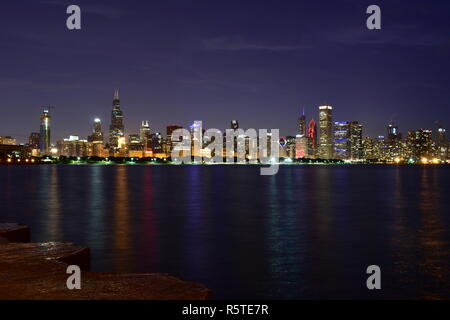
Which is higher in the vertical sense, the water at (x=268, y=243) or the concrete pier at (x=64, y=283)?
the concrete pier at (x=64, y=283)

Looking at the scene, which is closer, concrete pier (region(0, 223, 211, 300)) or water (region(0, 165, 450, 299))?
concrete pier (region(0, 223, 211, 300))

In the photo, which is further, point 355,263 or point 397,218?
point 397,218

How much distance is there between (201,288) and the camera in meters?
10.6

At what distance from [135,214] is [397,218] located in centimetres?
2275

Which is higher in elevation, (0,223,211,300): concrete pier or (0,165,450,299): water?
(0,223,211,300): concrete pier

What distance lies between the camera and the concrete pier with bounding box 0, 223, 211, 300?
32.3ft

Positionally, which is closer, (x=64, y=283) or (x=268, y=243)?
(x=64, y=283)

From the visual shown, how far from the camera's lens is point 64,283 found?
1079 centimetres

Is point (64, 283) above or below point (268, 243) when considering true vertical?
above

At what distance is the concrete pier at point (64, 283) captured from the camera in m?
9.86

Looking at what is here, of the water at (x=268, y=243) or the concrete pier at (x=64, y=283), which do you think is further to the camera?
the water at (x=268, y=243)
